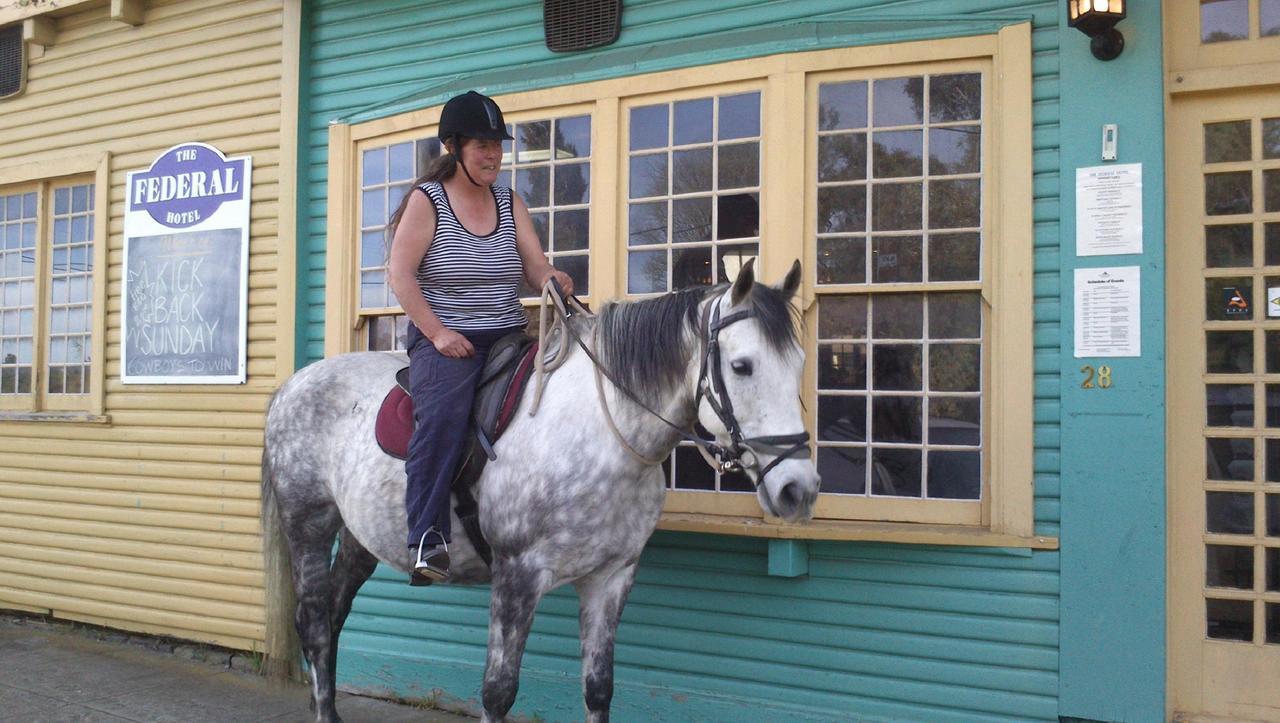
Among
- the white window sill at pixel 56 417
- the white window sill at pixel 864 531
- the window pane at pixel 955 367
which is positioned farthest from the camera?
the white window sill at pixel 56 417

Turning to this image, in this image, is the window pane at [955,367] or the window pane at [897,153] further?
the window pane at [897,153]

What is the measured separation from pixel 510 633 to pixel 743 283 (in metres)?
1.59

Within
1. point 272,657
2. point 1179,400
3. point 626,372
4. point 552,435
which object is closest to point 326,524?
point 272,657

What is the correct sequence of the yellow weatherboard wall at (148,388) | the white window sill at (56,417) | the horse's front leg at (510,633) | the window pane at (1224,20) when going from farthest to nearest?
the white window sill at (56,417) < the yellow weatherboard wall at (148,388) < the window pane at (1224,20) < the horse's front leg at (510,633)

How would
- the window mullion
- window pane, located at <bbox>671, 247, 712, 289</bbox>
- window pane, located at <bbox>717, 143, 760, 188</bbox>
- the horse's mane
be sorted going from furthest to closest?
1. the window mullion
2. window pane, located at <bbox>671, 247, 712, 289</bbox>
3. window pane, located at <bbox>717, 143, 760, 188</bbox>
4. the horse's mane

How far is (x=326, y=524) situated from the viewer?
470 cm

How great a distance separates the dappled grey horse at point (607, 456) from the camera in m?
2.98

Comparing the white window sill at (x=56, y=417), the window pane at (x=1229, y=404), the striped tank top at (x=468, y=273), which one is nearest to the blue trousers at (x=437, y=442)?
the striped tank top at (x=468, y=273)

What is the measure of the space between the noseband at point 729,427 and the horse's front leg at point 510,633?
0.87 metres

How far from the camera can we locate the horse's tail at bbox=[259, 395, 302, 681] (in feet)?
16.1

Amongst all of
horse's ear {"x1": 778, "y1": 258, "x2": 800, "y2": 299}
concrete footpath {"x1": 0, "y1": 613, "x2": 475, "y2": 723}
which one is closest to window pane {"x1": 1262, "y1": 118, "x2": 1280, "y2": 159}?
horse's ear {"x1": 778, "y1": 258, "x2": 800, "y2": 299}

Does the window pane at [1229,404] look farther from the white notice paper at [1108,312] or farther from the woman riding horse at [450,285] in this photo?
the woman riding horse at [450,285]

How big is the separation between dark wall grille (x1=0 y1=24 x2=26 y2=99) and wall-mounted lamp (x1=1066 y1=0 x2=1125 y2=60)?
7692mm

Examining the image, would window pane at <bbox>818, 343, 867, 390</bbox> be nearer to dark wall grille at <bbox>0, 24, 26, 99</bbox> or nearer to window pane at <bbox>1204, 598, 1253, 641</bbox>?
window pane at <bbox>1204, 598, 1253, 641</bbox>
